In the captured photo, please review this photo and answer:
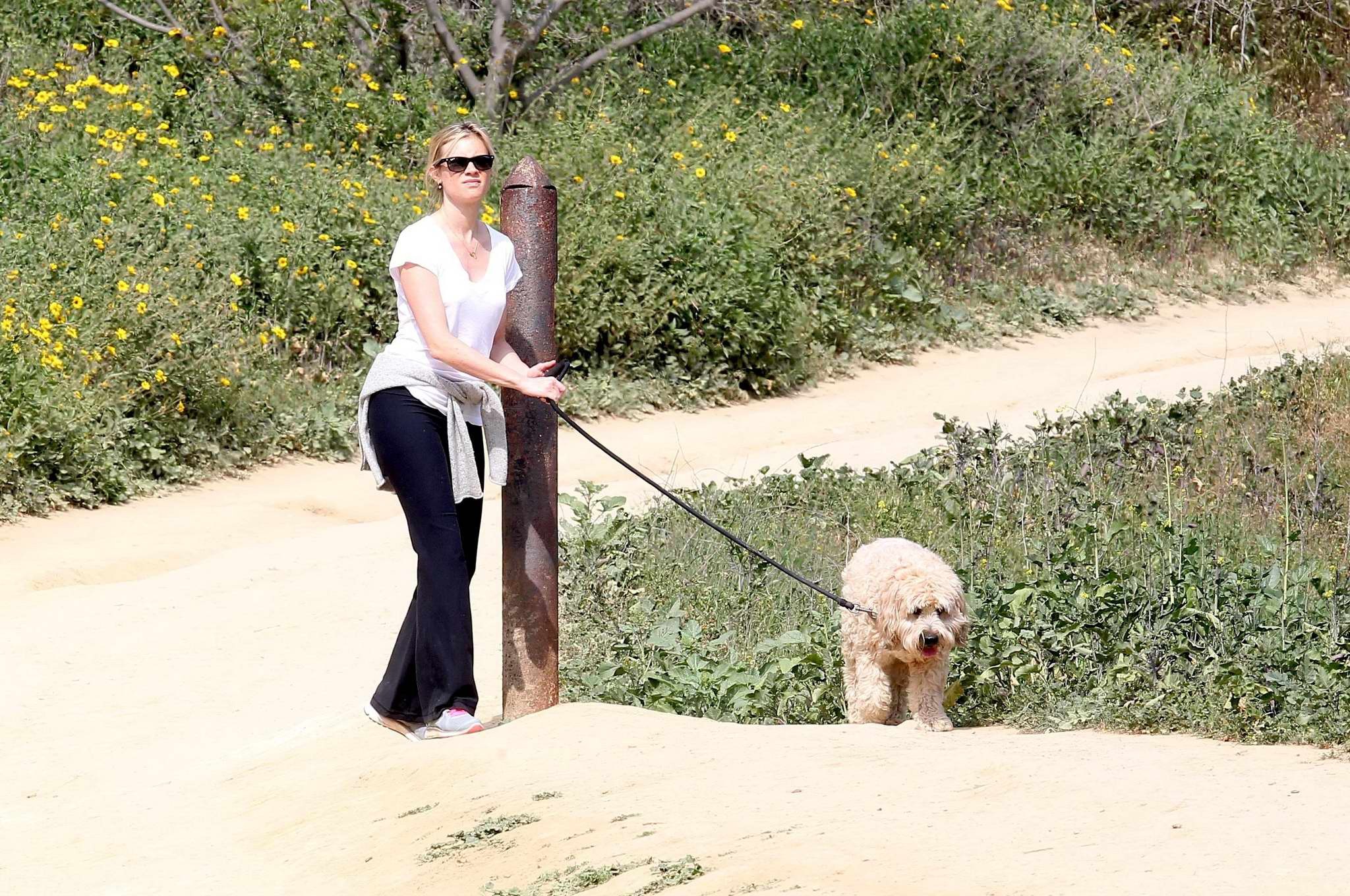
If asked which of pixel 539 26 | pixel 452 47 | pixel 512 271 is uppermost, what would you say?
pixel 539 26

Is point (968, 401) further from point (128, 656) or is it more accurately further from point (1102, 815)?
point (1102, 815)

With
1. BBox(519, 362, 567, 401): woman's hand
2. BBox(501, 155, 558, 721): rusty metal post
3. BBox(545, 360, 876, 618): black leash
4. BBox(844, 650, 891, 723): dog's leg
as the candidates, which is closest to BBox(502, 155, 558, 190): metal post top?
BBox(501, 155, 558, 721): rusty metal post

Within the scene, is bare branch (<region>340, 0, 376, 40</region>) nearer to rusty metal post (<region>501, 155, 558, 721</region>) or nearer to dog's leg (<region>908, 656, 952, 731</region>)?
rusty metal post (<region>501, 155, 558, 721</region>)

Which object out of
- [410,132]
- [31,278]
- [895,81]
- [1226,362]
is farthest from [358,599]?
[895,81]

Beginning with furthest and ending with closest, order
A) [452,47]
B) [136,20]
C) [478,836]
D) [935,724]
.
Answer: [452,47]
[136,20]
[935,724]
[478,836]

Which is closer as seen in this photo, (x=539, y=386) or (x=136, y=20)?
(x=539, y=386)

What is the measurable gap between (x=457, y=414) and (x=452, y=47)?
9.14 m

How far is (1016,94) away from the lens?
14.9 meters

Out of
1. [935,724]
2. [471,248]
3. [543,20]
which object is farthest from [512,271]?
[543,20]

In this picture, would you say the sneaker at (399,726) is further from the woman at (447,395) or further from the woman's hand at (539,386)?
the woman's hand at (539,386)

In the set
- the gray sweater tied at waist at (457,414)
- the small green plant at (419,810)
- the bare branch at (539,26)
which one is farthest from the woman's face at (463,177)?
the bare branch at (539,26)

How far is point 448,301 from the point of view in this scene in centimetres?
450

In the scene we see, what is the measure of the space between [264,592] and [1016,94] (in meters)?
10.2

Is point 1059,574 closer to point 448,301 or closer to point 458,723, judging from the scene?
point 458,723
